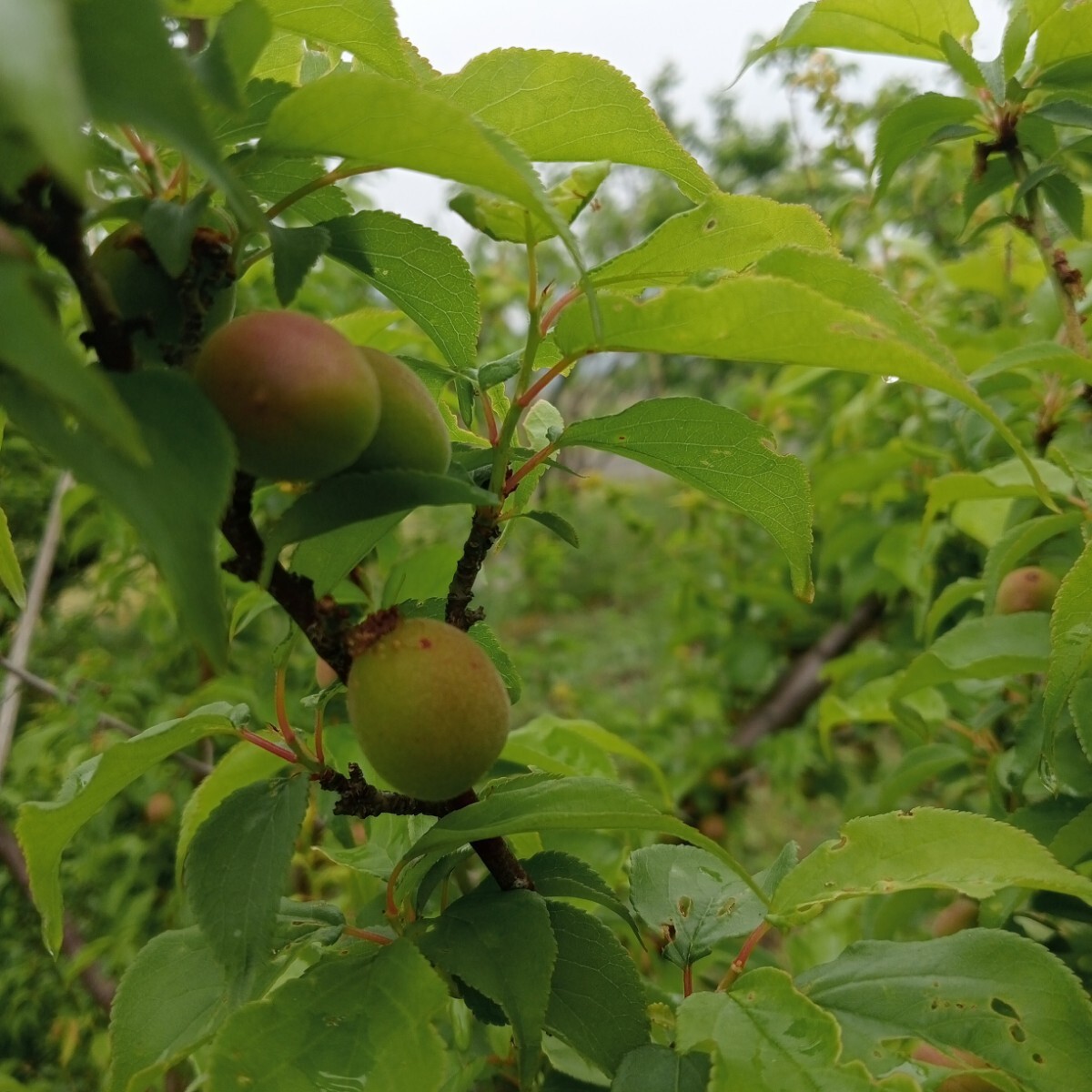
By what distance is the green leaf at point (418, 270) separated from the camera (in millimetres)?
444

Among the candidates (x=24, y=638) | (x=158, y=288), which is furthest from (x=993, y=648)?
(x=24, y=638)

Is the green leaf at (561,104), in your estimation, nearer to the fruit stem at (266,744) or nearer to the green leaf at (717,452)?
the green leaf at (717,452)

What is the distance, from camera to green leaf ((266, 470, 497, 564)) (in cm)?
37

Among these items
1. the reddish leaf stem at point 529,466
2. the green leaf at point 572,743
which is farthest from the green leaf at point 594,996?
the green leaf at point 572,743

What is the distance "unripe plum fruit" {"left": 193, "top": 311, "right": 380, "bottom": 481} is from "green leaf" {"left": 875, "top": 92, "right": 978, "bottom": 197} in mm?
588

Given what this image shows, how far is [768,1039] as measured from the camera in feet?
1.41

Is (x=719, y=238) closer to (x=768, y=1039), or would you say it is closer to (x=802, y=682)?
(x=768, y=1039)

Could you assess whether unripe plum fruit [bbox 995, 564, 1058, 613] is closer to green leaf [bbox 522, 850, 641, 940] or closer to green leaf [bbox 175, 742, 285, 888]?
green leaf [bbox 522, 850, 641, 940]

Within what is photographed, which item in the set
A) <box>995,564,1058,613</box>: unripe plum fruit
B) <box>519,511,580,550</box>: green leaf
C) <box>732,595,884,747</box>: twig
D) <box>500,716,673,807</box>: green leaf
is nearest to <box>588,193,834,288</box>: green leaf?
<box>519,511,580,550</box>: green leaf

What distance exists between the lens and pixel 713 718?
2072 mm

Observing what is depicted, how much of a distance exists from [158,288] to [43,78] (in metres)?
0.23

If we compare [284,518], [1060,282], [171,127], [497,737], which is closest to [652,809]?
[497,737]

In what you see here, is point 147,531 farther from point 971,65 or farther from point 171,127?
point 971,65

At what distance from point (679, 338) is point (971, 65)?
51 centimetres
